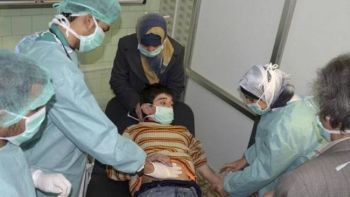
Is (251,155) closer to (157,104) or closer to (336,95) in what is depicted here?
(157,104)

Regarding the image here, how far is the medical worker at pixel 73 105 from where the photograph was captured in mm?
1469

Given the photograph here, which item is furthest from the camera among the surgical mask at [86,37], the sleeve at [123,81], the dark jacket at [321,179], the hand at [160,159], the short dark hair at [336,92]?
the sleeve at [123,81]

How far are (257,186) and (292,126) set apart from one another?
42cm

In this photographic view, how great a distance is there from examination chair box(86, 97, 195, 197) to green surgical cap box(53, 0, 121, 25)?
0.88 metres

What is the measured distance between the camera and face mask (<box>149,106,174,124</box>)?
2.33 metres

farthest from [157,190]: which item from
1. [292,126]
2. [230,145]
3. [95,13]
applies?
[230,145]

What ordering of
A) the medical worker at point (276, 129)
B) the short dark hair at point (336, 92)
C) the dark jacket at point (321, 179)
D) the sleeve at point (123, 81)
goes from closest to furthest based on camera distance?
the dark jacket at point (321, 179), the short dark hair at point (336, 92), the medical worker at point (276, 129), the sleeve at point (123, 81)

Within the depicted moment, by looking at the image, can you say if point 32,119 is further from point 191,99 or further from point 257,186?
point 191,99

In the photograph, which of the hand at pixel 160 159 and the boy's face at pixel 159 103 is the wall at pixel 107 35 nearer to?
the boy's face at pixel 159 103

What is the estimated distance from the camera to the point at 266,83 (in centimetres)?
182

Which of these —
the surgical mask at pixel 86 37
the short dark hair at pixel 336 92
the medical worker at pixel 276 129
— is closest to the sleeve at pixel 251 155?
the medical worker at pixel 276 129

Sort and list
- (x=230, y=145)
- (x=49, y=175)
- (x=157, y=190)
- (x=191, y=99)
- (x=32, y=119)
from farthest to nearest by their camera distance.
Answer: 1. (x=191, y=99)
2. (x=230, y=145)
3. (x=157, y=190)
4. (x=49, y=175)
5. (x=32, y=119)

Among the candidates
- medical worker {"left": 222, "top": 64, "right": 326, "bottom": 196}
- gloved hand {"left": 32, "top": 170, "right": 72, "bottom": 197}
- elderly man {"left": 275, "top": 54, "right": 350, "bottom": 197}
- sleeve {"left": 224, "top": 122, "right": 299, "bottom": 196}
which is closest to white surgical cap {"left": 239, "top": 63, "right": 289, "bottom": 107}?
medical worker {"left": 222, "top": 64, "right": 326, "bottom": 196}

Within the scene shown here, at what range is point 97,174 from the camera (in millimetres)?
2107
